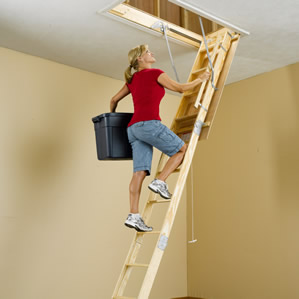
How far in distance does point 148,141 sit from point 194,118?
1.98ft

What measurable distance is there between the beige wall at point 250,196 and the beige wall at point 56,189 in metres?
0.87

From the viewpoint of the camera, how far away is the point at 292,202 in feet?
15.4

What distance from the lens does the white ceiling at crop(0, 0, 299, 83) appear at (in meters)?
3.69

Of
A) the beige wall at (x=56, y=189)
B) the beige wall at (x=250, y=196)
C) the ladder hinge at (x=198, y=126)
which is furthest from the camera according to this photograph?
the beige wall at (x=250, y=196)

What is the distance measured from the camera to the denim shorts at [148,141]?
3.44 meters

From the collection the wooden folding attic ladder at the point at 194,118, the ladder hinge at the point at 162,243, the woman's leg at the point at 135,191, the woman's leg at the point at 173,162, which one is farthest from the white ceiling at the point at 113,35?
the ladder hinge at the point at 162,243

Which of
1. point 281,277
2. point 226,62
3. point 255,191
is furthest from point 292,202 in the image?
point 226,62

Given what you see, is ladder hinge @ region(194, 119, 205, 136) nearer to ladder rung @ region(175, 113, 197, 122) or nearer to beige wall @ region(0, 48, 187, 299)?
ladder rung @ region(175, 113, 197, 122)

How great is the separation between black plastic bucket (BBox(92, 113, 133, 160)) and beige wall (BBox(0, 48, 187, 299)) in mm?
1173

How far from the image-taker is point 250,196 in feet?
16.7

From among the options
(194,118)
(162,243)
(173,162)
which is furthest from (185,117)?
(162,243)

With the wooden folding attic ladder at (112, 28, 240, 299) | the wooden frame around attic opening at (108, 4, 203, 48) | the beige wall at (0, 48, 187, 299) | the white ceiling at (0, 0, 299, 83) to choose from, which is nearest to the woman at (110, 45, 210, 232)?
the wooden folding attic ladder at (112, 28, 240, 299)

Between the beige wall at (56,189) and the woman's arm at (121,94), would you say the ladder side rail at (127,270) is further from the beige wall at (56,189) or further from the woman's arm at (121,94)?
the beige wall at (56,189)

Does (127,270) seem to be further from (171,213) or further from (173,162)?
(173,162)
